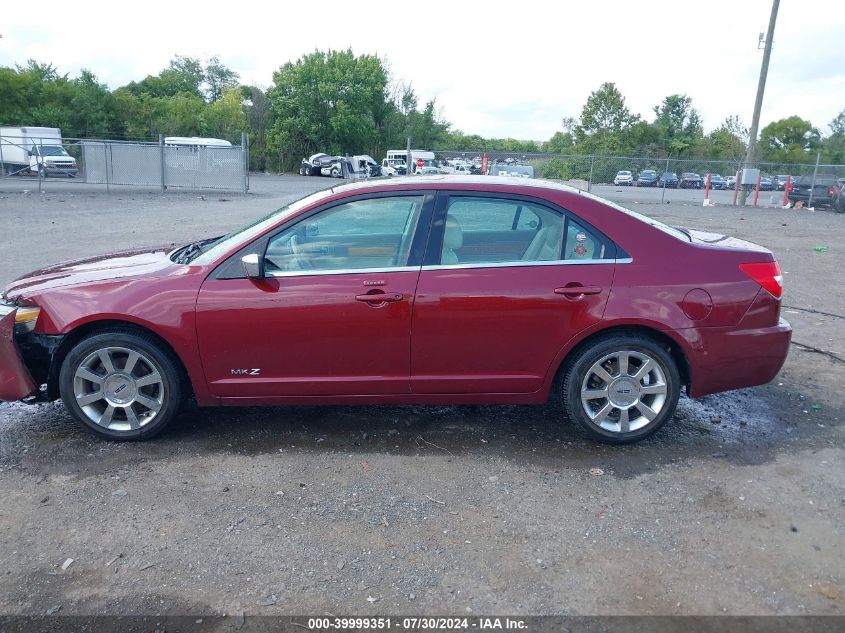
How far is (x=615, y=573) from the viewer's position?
3.07 meters

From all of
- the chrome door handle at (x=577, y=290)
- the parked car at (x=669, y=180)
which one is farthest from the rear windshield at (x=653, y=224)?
the parked car at (x=669, y=180)

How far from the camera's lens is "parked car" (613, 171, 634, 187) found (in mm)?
33812

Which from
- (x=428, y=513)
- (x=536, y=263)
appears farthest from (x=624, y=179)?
(x=428, y=513)

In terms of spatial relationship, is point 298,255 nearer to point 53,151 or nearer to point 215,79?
point 53,151

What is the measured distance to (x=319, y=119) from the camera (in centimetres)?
5756

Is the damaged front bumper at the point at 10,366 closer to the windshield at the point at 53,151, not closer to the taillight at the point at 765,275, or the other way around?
the taillight at the point at 765,275

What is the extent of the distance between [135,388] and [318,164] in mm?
48469

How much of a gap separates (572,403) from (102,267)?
10.4 ft

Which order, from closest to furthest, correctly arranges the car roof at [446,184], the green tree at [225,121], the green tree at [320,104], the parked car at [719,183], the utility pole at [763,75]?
1. the car roof at [446,184]
2. the utility pole at [763,75]
3. the parked car at [719,183]
4. the green tree at [320,104]
5. the green tree at [225,121]

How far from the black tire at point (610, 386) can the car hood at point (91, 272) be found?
262cm

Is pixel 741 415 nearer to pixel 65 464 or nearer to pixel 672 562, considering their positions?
pixel 672 562

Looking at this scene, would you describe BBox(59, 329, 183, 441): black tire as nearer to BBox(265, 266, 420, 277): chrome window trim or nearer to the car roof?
BBox(265, 266, 420, 277): chrome window trim

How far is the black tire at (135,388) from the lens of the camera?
13.6ft

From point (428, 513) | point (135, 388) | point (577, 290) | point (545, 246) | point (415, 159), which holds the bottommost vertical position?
point (428, 513)
